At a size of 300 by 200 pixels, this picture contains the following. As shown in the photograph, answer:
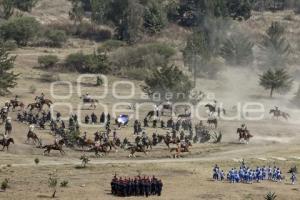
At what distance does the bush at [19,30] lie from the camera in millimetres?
102125

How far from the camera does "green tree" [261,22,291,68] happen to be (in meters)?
110

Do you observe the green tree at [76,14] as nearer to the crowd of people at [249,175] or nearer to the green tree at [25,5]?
the green tree at [25,5]

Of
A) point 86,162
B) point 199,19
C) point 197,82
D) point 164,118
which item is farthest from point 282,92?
point 86,162

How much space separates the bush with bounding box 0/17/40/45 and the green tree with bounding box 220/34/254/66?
96.5 ft

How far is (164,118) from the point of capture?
68.6 meters

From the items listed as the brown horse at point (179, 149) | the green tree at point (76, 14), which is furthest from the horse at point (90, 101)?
the green tree at point (76, 14)

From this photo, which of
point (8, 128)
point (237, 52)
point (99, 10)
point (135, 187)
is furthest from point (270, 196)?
point (99, 10)

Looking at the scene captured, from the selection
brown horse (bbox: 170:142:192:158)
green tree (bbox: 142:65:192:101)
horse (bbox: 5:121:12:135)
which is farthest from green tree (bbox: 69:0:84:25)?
brown horse (bbox: 170:142:192:158)

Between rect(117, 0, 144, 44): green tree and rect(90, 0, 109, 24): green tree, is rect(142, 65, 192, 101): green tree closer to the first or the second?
rect(117, 0, 144, 44): green tree

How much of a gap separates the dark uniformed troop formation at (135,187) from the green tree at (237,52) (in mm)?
68756

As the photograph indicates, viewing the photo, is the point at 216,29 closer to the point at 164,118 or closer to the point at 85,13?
the point at 85,13

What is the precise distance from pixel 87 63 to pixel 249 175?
166 ft

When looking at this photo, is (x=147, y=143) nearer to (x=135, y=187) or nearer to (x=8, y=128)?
(x=8, y=128)

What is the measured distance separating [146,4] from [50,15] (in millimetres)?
17834
